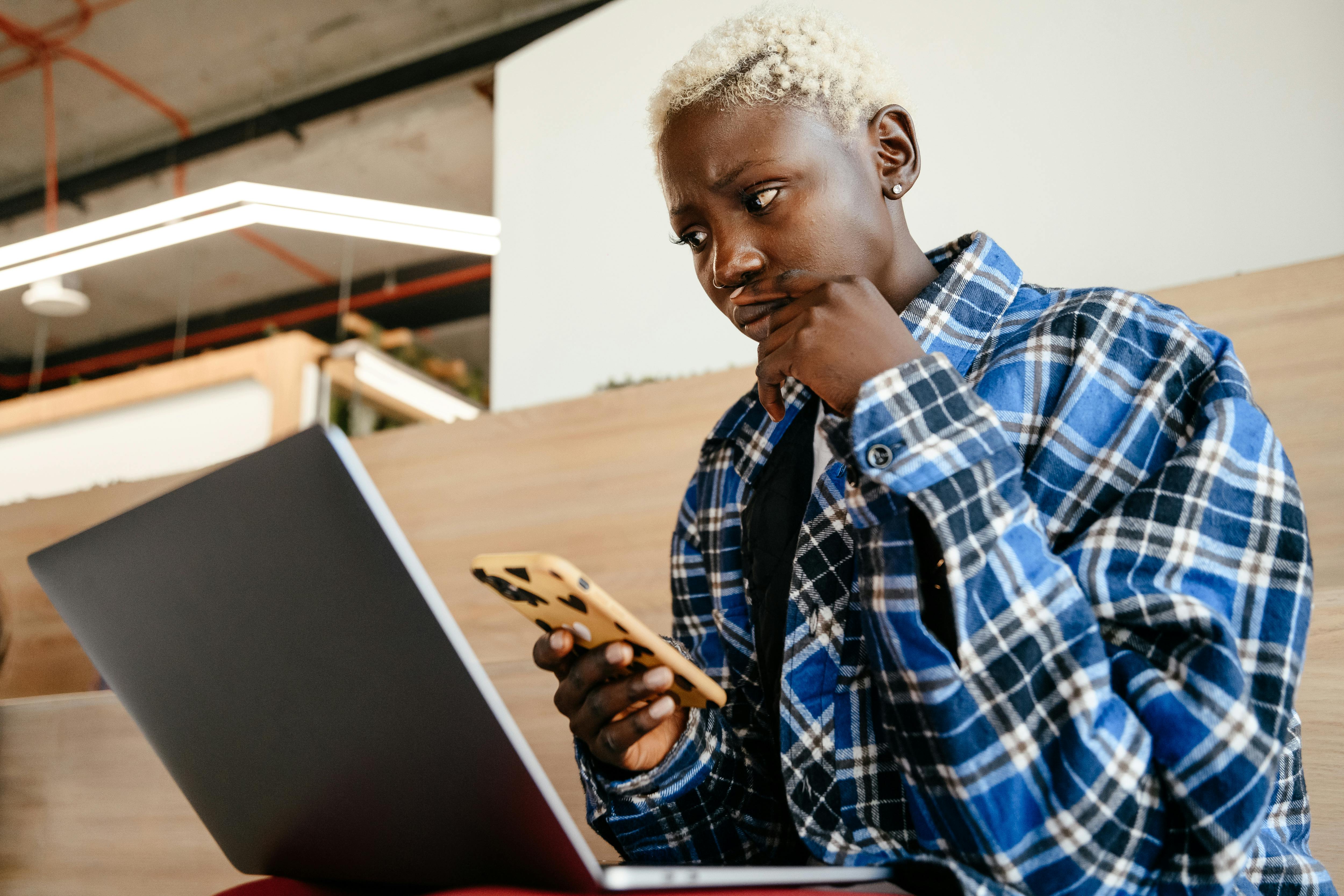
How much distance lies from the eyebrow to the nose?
44 mm

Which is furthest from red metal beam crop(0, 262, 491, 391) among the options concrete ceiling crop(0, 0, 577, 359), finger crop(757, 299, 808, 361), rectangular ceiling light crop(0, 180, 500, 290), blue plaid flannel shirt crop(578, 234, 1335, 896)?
blue plaid flannel shirt crop(578, 234, 1335, 896)

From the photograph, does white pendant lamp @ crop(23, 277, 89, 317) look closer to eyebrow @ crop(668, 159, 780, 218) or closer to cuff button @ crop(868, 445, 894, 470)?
eyebrow @ crop(668, 159, 780, 218)

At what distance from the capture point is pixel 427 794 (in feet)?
1.87

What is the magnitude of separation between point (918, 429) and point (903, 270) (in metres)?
0.37

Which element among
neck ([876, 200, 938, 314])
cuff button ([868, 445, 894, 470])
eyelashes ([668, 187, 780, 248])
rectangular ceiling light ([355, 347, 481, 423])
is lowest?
cuff button ([868, 445, 894, 470])

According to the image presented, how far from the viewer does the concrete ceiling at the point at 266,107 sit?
360cm

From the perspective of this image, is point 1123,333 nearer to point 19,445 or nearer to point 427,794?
point 427,794

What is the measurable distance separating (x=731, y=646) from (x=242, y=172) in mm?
4599

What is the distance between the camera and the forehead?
86cm

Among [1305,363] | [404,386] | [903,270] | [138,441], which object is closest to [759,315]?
[903,270]

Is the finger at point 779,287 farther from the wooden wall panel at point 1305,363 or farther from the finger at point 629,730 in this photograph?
the wooden wall panel at point 1305,363

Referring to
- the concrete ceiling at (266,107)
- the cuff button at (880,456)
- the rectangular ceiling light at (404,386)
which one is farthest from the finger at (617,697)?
the concrete ceiling at (266,107)

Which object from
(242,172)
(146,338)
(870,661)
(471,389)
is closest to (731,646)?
(870,661)

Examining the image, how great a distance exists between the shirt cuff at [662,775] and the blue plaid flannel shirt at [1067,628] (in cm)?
11
